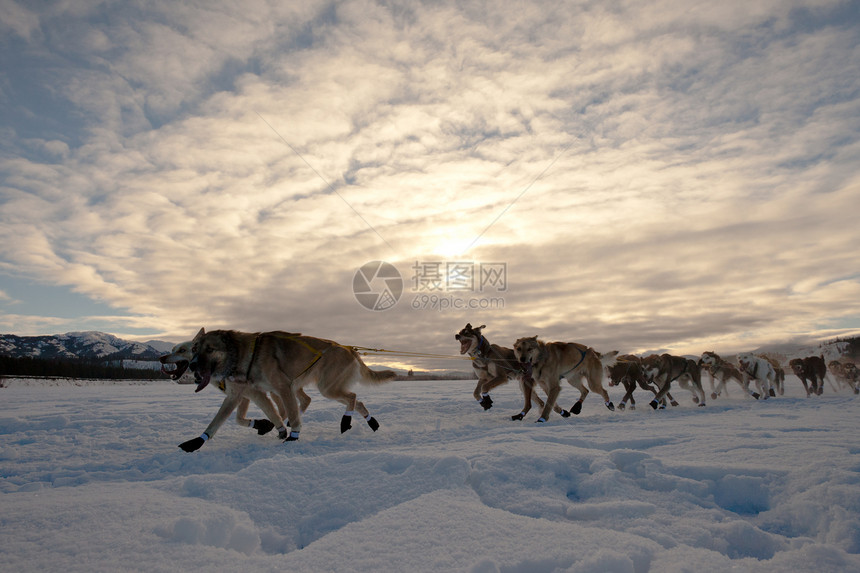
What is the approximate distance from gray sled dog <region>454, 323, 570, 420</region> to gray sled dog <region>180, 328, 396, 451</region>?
438 centimetres

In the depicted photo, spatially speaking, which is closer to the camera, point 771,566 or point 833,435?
point 771,566

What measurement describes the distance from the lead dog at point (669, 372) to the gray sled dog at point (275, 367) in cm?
865

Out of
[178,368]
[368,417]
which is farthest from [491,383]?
[178,368]

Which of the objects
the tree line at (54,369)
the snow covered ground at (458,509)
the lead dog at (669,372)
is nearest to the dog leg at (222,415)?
the snow covered ground at (458,509)

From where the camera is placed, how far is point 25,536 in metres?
2.38

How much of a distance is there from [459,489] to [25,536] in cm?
254

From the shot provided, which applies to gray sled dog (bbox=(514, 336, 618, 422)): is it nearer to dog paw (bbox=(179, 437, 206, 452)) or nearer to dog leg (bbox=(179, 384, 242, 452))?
dog leg (bbox=(179, 384, 242, 452))

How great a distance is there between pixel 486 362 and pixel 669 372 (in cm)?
526

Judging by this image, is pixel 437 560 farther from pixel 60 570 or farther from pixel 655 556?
pixel 60 570

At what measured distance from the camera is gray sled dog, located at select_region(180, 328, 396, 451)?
6254 millimetres

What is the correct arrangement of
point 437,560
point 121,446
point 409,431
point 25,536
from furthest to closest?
point 409,431
point 121,446
point 25,536
point 437,560

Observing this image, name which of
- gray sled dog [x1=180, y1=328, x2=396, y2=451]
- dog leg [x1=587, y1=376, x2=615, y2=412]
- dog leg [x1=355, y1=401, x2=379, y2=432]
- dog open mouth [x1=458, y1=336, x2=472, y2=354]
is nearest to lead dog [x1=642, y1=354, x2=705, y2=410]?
dog leg [x1=587, y1=376, x2=615, y2=412]

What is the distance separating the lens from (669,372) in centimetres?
1227

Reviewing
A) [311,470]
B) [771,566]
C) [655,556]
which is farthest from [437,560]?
[311,470]
